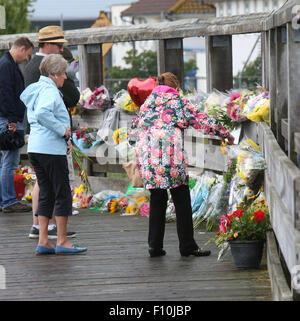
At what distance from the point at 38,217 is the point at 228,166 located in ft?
5.53

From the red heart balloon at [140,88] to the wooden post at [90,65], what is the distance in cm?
142

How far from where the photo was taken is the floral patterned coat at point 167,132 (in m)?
6.75

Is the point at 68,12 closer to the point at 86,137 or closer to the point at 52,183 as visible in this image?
the point at 86,137

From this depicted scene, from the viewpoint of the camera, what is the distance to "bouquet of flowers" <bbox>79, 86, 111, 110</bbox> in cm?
996

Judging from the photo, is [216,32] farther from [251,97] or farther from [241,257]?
[241,257]

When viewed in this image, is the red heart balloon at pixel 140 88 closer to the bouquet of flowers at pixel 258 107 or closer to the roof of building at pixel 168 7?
the bouquet of flowers at pixel 258 107

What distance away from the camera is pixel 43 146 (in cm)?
705

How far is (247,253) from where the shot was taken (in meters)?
6.25

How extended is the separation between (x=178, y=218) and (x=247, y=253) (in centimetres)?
87

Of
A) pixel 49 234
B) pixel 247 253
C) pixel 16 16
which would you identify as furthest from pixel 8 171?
pixel 16 16

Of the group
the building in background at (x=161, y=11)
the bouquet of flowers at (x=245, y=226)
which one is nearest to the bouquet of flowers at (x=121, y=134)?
the bouquet of flowers at (x=245, y=226)
